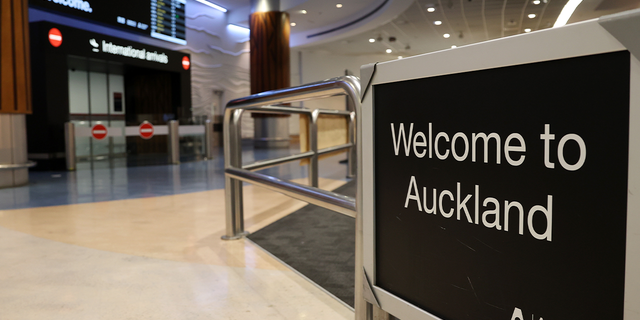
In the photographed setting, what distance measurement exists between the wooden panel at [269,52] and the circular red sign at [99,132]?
3578 mm

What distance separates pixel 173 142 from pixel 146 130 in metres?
0.51

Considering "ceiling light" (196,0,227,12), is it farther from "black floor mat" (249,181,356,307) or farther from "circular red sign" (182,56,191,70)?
"black floor mat" (249,181,356,307)

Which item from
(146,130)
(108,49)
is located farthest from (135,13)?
(146,130)

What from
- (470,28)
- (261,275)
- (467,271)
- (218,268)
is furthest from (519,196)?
(470,28)

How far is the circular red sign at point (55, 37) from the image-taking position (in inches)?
279

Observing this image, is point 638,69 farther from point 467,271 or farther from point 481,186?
point 467,271

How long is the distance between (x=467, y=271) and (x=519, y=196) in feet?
0.55

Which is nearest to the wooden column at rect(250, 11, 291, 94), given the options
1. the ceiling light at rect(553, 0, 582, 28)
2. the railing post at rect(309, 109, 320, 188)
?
the railing post at rect(309, 109, 320, 188)

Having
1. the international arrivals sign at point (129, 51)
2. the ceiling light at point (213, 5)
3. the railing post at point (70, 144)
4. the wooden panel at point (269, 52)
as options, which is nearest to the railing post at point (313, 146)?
the railing post at point (70, 144)

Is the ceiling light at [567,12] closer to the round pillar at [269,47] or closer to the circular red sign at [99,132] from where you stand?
the circular red sign at [99,132]

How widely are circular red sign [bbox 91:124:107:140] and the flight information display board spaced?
197cm

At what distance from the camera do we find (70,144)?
670 cm

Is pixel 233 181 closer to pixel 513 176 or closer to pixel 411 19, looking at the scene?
pixel 513 176

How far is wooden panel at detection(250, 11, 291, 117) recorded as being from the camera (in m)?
9.81
